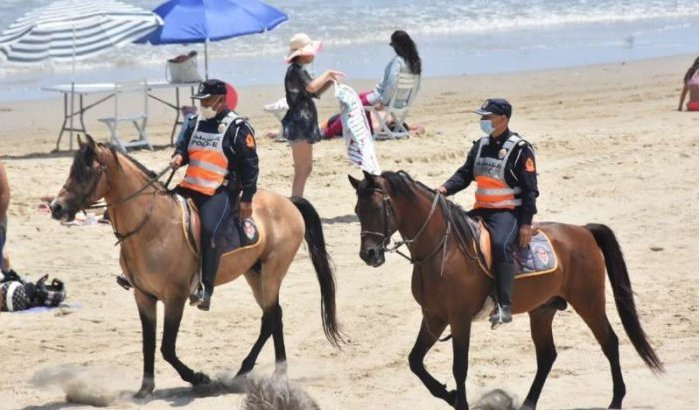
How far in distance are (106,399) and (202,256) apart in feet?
3.68

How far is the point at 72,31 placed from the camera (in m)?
17.8

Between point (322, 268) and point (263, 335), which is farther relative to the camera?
point (322, 268)

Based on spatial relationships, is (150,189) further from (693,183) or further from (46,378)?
(693,183)

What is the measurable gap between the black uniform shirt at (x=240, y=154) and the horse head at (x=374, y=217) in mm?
1282

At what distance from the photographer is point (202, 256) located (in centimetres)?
952

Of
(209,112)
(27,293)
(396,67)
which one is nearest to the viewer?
(209,112)

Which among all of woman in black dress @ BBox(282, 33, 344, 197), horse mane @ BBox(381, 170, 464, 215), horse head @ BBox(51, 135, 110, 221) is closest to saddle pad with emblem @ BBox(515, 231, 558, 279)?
horse mane @ BBox(381, 170, 464, 215)

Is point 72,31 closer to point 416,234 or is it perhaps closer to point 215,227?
point 215,227

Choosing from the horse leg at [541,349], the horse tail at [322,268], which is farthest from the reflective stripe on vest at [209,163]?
the horse leg at [541,349]

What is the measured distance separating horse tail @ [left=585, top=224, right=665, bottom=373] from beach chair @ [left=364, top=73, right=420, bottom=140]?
8.32 m

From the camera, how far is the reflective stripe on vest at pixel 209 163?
9656mm

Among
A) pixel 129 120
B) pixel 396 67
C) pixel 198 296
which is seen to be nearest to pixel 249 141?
pixel 198 296

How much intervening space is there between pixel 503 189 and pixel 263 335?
2147 millimetres

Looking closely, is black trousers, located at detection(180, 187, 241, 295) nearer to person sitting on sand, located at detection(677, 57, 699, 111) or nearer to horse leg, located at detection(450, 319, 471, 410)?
horse leg, located at detection(450, 319, 471, 410)
